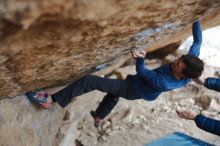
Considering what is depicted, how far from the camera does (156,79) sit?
11.9 feet

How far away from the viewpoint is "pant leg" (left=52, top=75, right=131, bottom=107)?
3.96 meters

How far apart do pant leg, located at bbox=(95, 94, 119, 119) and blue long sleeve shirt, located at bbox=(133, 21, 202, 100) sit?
59 centimetres

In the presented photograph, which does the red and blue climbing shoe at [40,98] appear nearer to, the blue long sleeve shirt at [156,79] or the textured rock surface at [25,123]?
the textured rock surface at [25,123]

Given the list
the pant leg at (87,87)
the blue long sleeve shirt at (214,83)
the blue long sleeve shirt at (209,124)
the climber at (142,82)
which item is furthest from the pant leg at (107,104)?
the blue long sleeve shirt at (209,124)

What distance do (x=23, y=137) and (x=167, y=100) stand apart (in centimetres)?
352

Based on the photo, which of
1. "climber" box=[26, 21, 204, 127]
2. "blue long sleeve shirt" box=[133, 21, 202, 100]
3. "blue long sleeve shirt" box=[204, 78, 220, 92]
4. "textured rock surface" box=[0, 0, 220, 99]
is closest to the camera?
"textured rock surface" box=[0, 0, 220, 99]

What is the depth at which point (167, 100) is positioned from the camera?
6613mm

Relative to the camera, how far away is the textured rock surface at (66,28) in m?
1.62

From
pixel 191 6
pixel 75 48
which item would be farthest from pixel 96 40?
pixel 191 6

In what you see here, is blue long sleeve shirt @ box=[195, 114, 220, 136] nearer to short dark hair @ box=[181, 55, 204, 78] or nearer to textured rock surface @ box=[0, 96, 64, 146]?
short dark hair @ box=[181, 55, 204, 78]

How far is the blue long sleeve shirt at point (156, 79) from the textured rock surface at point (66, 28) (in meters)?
0.46

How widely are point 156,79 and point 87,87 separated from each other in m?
0.82

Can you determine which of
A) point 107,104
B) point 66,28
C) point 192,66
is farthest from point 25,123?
point 66,28

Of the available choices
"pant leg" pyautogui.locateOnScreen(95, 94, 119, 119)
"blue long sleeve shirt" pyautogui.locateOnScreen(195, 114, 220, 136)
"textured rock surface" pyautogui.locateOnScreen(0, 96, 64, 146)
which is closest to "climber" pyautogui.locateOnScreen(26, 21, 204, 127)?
"textured rock surface" pyautogui.locateOnScreen(0, 96, 64, 146)
